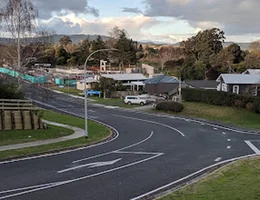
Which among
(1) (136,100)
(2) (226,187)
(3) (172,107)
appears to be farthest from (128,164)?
(1) (136,100)

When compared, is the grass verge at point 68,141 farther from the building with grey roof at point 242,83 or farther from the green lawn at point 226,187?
the building with grey roof at point 242,83

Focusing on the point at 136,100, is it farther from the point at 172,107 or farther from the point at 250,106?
the point at 250,106

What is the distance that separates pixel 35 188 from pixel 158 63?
113 meters

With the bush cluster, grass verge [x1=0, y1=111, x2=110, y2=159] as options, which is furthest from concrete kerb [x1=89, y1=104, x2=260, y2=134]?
the bush cluster

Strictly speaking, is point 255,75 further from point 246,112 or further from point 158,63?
point 158,63

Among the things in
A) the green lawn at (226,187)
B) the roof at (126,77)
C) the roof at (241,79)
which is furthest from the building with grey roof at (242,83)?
the green lawn at (226,187)

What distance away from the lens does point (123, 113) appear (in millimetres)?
50219

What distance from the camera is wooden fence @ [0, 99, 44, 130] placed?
30.7 meters

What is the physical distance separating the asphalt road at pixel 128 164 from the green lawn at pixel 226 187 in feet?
3.97

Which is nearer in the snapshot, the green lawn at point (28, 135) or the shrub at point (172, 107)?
the green lawn at point (28, 135)

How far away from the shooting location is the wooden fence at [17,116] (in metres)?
30.7

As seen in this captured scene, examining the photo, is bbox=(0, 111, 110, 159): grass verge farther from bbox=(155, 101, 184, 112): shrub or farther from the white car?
the white car

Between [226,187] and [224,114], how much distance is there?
3394cm

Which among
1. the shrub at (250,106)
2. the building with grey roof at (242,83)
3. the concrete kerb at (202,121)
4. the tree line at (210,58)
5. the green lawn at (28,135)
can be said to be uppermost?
the tree line at (210,58)
